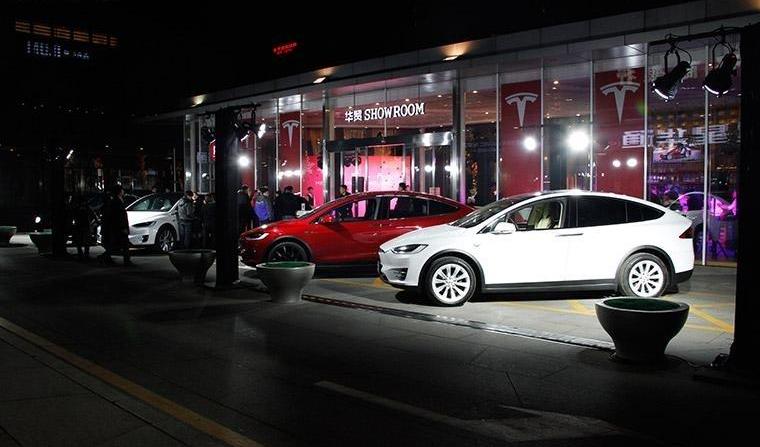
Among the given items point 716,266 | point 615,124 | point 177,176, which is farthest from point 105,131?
point 716,266

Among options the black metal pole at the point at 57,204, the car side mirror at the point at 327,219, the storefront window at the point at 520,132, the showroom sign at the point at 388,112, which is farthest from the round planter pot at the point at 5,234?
the storefront window at the point at 520,132

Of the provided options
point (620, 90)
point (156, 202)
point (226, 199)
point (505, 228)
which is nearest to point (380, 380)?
point (505, 228)

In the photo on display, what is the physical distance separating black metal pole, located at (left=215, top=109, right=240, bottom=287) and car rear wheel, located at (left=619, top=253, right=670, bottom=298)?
20.9 feet

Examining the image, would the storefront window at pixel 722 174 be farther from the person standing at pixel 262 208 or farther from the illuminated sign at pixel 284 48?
the illuminated sign at pixel 284 48

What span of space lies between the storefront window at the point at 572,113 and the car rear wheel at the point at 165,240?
33.7 ft

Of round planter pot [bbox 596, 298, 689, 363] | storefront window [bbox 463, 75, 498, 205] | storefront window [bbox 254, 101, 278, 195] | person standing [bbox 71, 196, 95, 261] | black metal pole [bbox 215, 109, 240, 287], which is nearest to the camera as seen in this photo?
round planter pot [bbox 596, 298, 689, 363]

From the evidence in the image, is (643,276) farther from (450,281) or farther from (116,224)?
(116,224)

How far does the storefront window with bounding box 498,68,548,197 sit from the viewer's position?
58.8ft

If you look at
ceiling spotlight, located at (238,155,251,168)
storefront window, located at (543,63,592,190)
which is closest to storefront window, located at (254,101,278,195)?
ceiling spotlight, located at (238,155,251,168)

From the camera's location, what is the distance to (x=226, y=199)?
11.5 m

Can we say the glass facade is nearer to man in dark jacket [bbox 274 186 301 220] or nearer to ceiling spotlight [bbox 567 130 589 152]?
Answer: ceiling spotlight [bbox 567 130 589 152]

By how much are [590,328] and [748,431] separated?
362 centimetres

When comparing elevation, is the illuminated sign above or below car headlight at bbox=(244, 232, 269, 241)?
above

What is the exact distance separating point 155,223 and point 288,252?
23.0 feet
